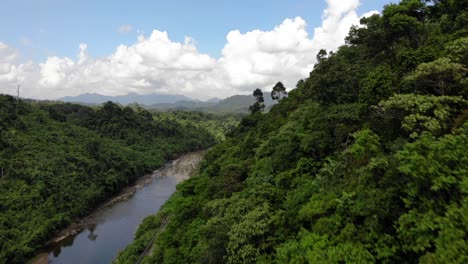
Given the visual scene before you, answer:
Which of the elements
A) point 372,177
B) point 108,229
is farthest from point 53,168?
point 372,177

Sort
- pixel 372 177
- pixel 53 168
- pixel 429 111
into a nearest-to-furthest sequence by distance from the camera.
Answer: pixel 372 177, pixel 429 111, pixel 53 168

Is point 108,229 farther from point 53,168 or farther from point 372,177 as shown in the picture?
point 372,177

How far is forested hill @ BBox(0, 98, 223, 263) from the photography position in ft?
115

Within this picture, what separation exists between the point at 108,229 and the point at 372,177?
130 feet

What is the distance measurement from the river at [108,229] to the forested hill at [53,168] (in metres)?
1.76

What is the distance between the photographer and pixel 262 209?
1295 cm

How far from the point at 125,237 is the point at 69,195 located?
1255cm

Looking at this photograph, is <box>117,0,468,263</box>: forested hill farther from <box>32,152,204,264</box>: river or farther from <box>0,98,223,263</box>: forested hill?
<box>0,98,223,263</box>: forested hill

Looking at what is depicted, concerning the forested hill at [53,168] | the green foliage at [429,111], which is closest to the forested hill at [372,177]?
the green foliage at [429,111]

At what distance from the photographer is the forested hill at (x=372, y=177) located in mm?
6938

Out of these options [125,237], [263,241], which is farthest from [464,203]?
[125,237]

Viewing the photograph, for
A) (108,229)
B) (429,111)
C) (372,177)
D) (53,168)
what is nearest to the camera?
(372,177)

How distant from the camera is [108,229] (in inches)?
1583

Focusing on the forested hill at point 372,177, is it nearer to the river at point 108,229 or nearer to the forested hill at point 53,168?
the river at point 108,229
